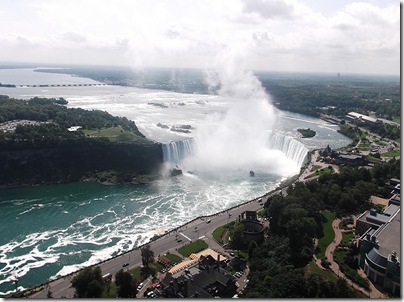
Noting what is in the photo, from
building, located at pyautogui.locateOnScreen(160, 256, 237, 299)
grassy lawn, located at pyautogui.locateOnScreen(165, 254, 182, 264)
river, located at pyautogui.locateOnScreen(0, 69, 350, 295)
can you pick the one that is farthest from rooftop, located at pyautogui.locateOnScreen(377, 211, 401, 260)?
river, located at pyautogui.locateOnScreen(0, 69, 350, 295)

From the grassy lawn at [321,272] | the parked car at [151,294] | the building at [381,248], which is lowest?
the parked car at [151,294]

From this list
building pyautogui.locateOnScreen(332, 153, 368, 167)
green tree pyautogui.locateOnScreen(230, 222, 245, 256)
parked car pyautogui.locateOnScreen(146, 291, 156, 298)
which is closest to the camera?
parked car pyautogui.locateOnScreen(146, 291, 156, 298)

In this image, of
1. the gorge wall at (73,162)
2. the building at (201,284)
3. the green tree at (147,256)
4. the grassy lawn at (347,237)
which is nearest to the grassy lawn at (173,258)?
the green tree at (147,256)

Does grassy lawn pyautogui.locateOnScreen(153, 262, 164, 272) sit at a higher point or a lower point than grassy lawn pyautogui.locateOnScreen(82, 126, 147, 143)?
lower

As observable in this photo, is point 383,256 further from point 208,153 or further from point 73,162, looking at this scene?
point 73,162

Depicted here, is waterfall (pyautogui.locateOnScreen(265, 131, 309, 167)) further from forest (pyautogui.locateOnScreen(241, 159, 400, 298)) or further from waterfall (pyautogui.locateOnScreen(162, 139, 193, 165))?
waterfall (pyautogui.locateOnScreen(162, 139, 193, 165))

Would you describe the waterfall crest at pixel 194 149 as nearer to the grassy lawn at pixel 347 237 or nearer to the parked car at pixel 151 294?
the grassy lawn at pixel 347 237

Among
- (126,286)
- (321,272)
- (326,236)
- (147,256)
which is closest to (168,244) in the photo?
(147,256)

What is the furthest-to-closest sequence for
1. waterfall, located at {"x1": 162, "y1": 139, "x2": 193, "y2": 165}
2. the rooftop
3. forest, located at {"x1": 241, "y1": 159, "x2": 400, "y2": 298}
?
waterfall, located at {"x1": 162, "y1": 139, "x2": 193, "y2": 165}, the rooftop, forest, located at {"x1": 241, "y1": 159, "x2": 400, "y2": 298}
